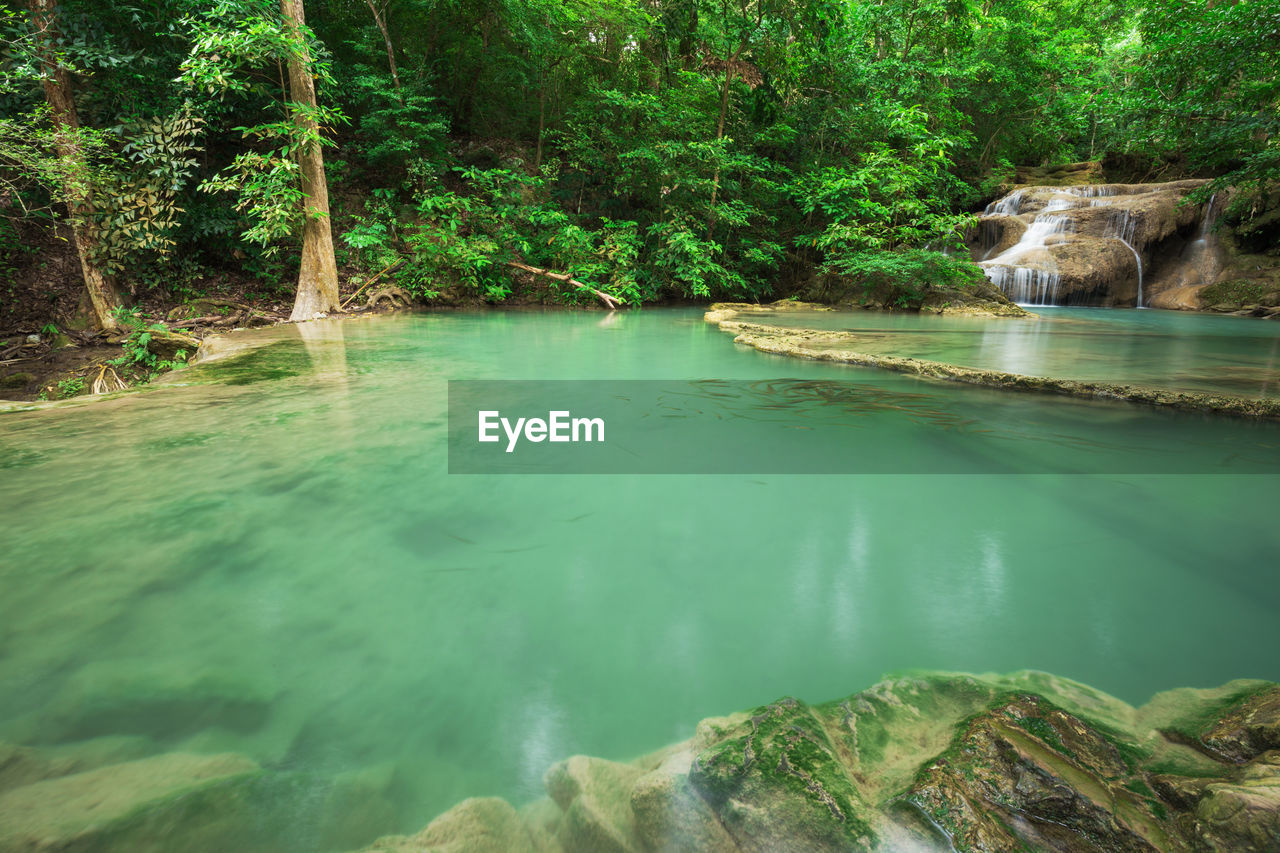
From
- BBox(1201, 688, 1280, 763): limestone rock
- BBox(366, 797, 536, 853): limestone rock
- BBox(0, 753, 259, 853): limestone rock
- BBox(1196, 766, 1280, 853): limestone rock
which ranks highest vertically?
BBox(1196, 766, 1280, 853): limestone rock

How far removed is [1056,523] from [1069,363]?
152 inches

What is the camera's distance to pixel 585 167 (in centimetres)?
1330

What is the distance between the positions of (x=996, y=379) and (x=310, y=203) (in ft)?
30.3

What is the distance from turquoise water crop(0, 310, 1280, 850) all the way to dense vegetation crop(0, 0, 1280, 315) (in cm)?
584

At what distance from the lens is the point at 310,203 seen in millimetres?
8414

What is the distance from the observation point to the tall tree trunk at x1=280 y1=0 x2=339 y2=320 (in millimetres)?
7591

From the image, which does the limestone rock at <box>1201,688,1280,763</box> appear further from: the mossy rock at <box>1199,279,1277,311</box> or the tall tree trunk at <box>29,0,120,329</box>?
the mossy rock at <box>1199,279,1277,311</box>

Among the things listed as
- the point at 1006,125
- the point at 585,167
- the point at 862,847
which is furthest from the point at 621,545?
the point at 1006,125

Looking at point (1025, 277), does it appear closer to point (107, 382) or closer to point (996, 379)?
point (996, 379)

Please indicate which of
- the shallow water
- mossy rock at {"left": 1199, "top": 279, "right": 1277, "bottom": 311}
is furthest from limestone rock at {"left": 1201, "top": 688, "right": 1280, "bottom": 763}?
mossy rock at {"left": 1199, "top": 279, "right": 1277, "bottom": 311}

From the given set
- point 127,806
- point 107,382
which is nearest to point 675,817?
point 127,806

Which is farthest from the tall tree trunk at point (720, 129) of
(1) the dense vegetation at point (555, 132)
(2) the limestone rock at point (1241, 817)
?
(2) the limestone rock at point (1241, 817)

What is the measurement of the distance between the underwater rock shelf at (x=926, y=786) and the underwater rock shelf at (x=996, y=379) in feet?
10.8

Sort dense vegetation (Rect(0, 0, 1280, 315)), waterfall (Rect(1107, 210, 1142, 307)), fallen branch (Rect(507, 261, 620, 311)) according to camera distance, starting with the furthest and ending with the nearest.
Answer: waterfall (Rect(1107, 210, 1142, 307)) → fallen branch (Rect(507, 261, 620, 311)) → dense vegetation (Rect(0, 0, 1280, 315))
